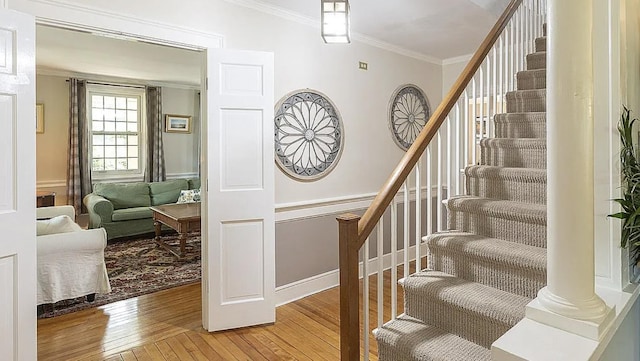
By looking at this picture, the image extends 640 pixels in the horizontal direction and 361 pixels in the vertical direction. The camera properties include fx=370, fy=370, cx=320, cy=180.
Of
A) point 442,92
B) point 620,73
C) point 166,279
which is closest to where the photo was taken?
point 620,73

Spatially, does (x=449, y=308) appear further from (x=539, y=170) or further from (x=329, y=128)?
(x=329, y=128)

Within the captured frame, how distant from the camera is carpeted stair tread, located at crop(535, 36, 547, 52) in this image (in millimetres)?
3377

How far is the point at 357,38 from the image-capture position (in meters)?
3.96

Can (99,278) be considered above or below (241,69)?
below

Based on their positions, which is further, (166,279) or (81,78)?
(81,78)

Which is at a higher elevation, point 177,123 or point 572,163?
point 177,123

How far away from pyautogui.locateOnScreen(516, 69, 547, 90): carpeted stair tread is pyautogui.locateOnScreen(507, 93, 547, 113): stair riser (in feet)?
0.72

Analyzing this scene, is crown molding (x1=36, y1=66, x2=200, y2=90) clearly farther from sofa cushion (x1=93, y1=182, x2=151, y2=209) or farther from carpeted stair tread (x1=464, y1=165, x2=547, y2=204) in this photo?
carpeted stair tread (x1=464, y1=165, x2=547, y2=204)

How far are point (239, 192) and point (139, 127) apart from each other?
5022mm

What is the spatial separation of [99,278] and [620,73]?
3982 mm

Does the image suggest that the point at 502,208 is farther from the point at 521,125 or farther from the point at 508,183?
the point at 521,125

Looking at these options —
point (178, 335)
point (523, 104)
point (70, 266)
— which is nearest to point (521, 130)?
point (523, 104)

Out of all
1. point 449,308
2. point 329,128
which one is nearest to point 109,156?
point 329,128

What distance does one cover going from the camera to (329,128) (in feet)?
12.4
